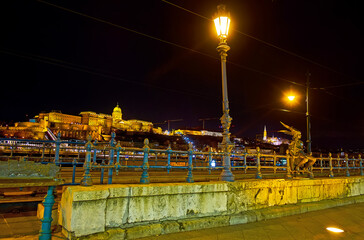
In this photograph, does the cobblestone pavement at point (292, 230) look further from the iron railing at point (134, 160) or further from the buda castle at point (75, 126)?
the buda castle at point (75, 126)

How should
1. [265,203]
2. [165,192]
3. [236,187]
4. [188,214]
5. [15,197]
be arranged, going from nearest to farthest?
[165,192] < [188,214] < [236,187] < [265,203] < [15,197]

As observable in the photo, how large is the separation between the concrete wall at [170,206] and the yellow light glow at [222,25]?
455cm

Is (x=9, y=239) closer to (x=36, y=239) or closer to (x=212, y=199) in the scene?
(x=36, y=239)

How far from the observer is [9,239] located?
4.52 metres

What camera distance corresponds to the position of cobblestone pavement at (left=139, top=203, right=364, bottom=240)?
567cm

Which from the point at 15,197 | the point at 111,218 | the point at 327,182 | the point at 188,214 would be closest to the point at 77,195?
the point at 111,218

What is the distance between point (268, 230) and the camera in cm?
636

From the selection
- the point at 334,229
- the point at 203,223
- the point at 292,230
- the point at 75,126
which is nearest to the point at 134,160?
the point at 203,223

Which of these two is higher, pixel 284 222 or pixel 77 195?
pixel 77 195

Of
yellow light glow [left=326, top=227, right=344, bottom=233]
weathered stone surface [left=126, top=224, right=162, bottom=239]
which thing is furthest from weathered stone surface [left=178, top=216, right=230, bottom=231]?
yellow light glow [left=326, top=227, right=344, bottom=233]

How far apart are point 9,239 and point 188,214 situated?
11.5ft

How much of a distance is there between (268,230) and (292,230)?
0.64 m

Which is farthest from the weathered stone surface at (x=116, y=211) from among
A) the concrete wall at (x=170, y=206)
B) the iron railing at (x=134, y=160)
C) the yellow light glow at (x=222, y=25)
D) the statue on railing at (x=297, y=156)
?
the statue on railing at (x=297, y=156)

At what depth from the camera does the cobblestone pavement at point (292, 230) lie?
18.6 ft
